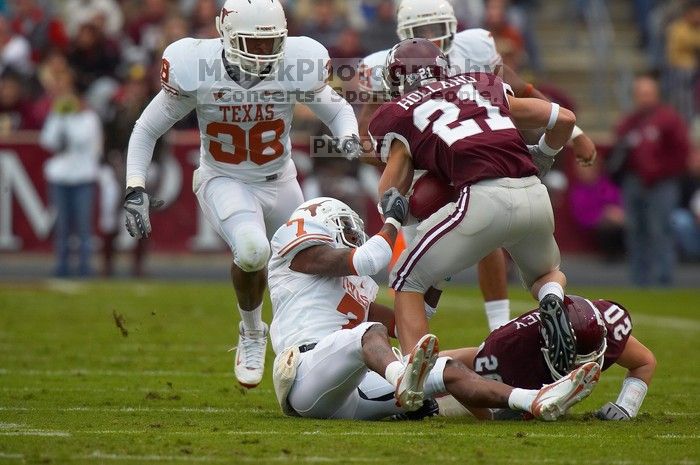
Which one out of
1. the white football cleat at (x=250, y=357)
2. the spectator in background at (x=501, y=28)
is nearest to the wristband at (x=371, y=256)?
the white football cleat at (x=250, y=357)

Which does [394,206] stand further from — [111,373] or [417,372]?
[111,373]

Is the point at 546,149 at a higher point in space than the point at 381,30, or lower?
lower

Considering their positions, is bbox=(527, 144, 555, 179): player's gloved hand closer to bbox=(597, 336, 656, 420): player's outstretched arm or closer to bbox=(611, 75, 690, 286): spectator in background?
bbox=(597, 336, 656, 420): player's outstretched arm

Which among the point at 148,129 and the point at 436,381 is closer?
the point at 436,381

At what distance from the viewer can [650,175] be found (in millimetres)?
11781

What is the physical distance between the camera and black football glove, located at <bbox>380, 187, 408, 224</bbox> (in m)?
5.26

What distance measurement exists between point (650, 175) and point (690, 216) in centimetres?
160

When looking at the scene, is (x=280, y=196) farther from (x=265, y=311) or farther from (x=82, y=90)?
(x=82, y=90)

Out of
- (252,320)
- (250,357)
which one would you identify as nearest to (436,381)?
(250,357)

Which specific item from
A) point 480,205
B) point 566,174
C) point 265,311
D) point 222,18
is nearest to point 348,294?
point 480,205

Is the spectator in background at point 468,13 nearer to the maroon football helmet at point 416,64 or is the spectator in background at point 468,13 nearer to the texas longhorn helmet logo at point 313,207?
the maroon football helmet at point 416,64

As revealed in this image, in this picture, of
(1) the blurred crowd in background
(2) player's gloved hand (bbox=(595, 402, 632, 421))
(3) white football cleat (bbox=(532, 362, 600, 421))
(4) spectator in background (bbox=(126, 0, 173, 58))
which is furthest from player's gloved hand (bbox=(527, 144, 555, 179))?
(4) spectator in background (bbox=(126, 0, 173, 58))

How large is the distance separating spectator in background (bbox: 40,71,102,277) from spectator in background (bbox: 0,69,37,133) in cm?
126

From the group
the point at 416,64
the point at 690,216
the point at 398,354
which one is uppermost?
the point at 416,64
